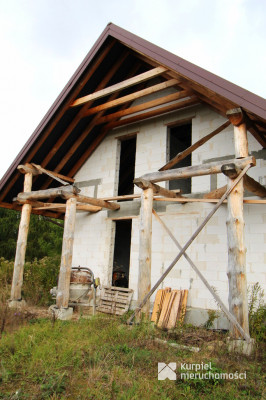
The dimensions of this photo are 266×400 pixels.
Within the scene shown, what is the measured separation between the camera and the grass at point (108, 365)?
10.6 feet

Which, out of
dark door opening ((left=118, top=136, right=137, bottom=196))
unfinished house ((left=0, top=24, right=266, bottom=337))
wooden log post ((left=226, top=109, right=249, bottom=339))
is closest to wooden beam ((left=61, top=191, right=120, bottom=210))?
unfinished house ((left=0, top=24, right=266, bottom=337))

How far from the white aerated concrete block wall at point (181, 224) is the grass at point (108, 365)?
205cm

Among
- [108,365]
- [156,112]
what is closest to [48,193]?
[156,112]

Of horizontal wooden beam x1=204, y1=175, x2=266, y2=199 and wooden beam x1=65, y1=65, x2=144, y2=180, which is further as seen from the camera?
wooden beam x1=65, y1=65, x2=144, y2=180

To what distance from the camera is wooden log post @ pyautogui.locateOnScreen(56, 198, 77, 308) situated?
291 inches

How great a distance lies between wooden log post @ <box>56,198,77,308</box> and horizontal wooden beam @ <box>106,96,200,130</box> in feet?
11.2

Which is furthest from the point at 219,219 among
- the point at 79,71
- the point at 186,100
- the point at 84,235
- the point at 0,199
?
the point at 0,199

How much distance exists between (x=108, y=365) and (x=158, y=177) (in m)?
3.78

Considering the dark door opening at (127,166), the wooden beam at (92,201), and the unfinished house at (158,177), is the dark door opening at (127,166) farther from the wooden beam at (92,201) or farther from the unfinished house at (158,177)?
the wooden beam at (92,201)

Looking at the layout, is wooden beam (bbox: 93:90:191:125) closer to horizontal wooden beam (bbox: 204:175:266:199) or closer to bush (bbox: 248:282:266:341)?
horizontal wooden beam (bbox: 204:175:266:199)

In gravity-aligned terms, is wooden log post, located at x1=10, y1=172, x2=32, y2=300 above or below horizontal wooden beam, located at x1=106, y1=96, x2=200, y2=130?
below

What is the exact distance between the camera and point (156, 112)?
29.7 ft

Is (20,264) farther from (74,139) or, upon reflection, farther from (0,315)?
(74,139)

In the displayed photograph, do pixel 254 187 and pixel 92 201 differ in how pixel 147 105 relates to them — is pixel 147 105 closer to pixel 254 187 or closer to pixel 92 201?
pixel 92 201
